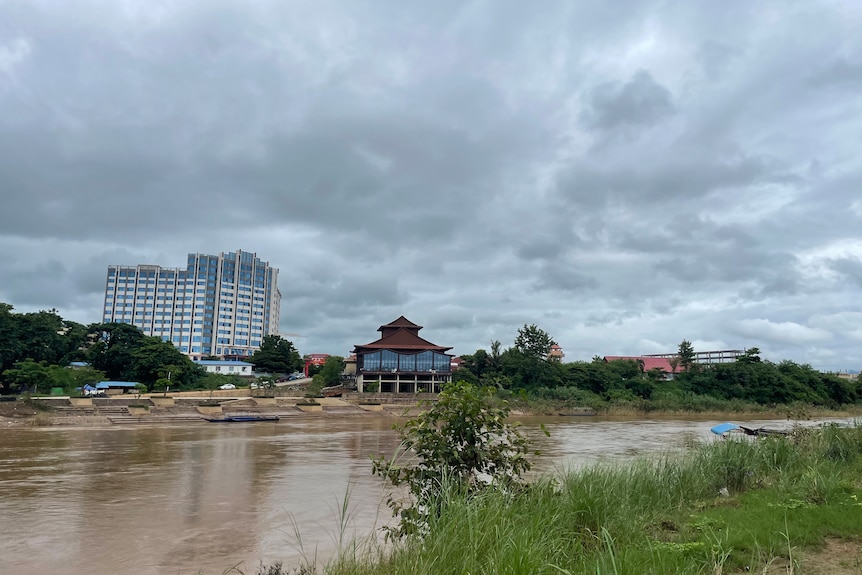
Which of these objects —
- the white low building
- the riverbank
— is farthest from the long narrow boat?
the white low building

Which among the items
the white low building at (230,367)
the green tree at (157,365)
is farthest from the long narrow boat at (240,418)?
the white low building at (230,367)

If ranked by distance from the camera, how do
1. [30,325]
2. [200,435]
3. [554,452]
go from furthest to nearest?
[30,325] < [200,435] < [554,452]

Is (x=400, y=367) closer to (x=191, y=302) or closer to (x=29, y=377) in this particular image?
(x=29, y=377)

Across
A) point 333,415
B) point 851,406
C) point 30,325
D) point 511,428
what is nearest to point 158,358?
point 30,325

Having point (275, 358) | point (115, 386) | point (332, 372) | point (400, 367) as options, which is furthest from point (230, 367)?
point (400, 367)

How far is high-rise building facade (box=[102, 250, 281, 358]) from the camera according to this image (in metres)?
109

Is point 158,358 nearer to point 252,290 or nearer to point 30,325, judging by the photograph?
point 30,325

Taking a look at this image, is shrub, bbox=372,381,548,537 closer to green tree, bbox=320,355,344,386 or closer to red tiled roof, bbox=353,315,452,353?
red tiled roof, bbox=353,315,452,353

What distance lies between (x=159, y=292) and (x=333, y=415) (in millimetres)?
79740

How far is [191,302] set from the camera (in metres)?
109

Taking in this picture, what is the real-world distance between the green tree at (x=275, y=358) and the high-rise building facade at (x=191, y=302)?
3240cm

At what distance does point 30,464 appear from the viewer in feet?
62.8

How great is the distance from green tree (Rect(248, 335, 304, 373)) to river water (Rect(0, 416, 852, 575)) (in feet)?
167

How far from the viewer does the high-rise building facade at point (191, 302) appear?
Result: 109062 millimetres
